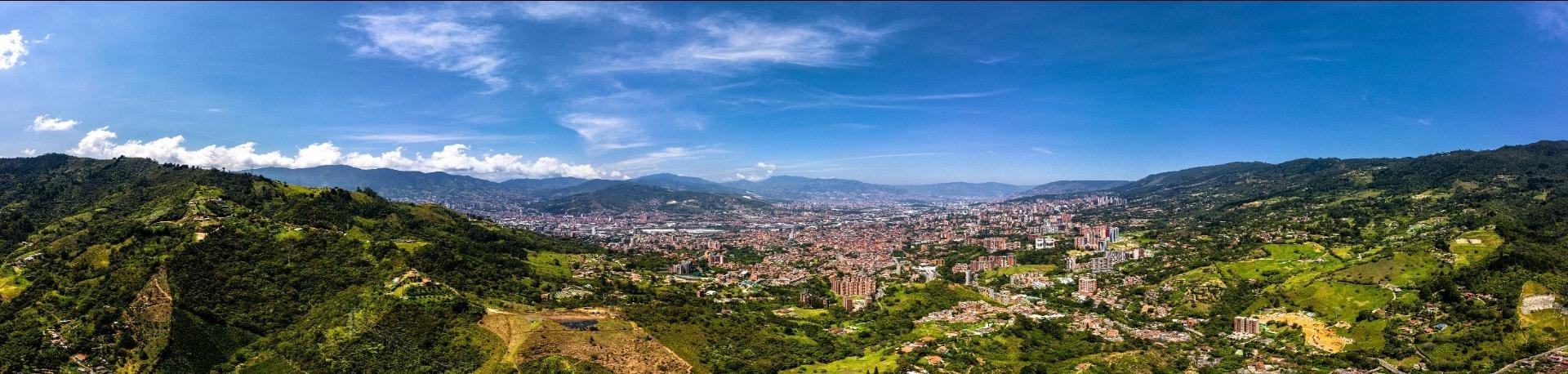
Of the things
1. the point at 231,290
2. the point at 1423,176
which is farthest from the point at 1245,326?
the point at 1423,176

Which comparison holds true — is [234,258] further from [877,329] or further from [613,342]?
[877,329]

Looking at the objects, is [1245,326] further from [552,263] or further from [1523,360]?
[552,263]

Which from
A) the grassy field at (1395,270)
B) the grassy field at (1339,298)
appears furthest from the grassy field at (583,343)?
the grassy field at (1395,270)

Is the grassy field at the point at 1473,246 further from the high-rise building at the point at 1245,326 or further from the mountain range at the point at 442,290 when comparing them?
the high-rise building at the point at 1245,326

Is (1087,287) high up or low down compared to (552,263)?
down

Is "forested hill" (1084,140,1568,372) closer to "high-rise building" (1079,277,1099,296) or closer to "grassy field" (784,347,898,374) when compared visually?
"high-rise building" (1079,277,1099,296)

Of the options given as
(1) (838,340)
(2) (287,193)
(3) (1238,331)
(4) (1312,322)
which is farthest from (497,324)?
(4) (1312,322)
